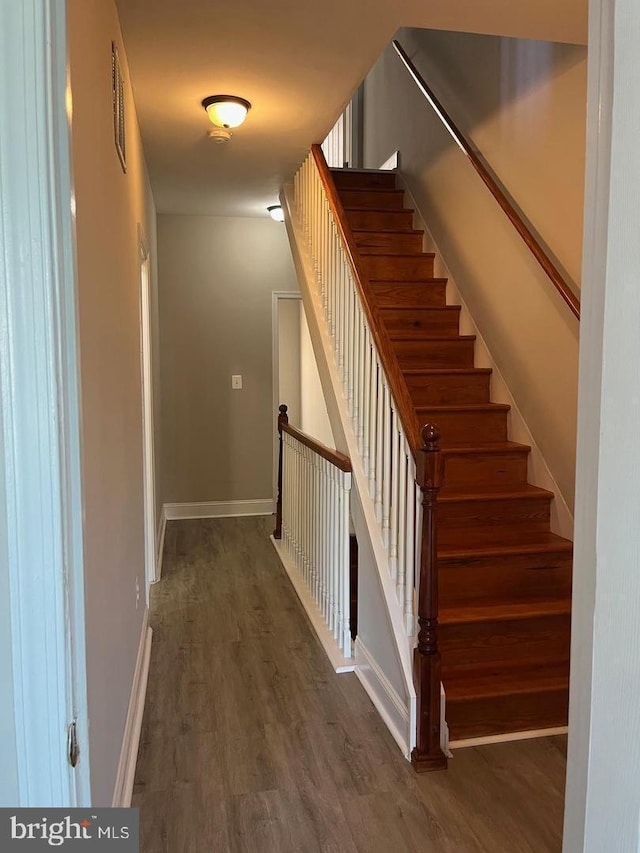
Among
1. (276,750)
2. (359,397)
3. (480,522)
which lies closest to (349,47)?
(359,397)

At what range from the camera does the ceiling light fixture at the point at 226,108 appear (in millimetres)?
3086

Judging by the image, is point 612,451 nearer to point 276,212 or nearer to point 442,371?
point 442,371

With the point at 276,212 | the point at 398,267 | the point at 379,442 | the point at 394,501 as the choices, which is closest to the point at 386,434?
the point at 379,442

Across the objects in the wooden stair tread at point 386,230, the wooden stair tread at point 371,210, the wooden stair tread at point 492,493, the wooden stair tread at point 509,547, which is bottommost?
the wooden stair tread at point 509,547

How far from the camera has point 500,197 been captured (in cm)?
339

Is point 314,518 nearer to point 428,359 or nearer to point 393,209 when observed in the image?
point 428,359

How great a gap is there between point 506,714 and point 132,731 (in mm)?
1414

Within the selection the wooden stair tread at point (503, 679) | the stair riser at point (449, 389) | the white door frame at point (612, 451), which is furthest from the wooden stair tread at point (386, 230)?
the white door frame at point (612, 451)

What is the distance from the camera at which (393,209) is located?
4.80 meters

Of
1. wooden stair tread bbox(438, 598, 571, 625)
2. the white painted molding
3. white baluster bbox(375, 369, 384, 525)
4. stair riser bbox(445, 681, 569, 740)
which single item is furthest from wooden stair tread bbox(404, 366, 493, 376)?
stair riser bbox(445, 681, 569, 740)

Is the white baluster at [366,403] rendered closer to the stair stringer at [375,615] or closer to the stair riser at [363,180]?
the stair stringer at [375,615]

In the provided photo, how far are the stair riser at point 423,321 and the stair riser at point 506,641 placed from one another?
76.2 inches

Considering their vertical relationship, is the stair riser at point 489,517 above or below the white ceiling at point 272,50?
below

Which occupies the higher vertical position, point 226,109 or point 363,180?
point 363,180
